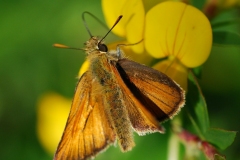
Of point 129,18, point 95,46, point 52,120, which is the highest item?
point 129,18

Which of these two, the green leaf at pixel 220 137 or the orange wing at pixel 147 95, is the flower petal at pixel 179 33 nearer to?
the orange wing at pixel 147 95

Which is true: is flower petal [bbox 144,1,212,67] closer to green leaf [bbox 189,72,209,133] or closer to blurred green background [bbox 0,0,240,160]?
green leaf [bbox 189,72,209,133]

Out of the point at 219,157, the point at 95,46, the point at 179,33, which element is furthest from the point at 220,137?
the point at 95,46

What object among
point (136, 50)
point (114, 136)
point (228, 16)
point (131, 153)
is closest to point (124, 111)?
point (114, 136)

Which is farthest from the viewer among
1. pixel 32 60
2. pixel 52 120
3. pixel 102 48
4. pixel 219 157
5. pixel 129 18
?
pixel 32 60

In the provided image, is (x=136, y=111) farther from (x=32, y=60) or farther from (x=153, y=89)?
(x=32, y=60)

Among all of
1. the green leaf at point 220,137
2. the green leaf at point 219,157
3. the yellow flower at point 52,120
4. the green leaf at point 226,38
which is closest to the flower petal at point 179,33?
the green leaf at point 226,38
